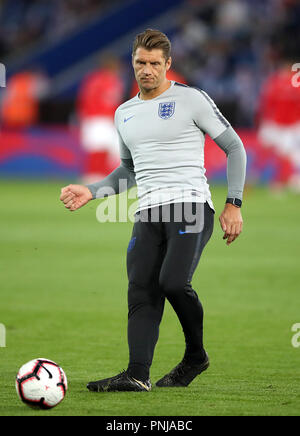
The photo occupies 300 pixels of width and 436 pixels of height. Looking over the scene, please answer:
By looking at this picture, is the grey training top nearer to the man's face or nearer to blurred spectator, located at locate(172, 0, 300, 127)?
the man's face

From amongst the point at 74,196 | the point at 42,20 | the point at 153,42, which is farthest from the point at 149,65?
the point at 42,20

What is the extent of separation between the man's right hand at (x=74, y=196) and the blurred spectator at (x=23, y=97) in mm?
19334

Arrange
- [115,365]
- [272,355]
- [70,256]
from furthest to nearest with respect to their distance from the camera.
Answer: [70,256], [272,355], [115,365]

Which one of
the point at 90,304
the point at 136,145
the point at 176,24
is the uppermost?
the point at 176,24

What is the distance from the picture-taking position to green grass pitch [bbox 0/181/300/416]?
5.27 m

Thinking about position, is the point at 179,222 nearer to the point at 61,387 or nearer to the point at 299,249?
the point at 61,387

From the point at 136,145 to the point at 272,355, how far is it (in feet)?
6.79

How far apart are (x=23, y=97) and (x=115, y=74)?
5999mm

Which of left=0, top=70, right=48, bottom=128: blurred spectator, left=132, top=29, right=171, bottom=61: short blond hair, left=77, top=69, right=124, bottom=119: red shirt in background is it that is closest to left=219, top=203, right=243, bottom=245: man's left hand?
left=132, top=29, right=171, bottom=61: short blond hair

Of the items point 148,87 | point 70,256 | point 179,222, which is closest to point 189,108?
point 148,87

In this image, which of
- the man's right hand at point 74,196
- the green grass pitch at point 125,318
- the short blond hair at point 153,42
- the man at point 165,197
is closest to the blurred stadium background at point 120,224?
the green grass pitch at point 125,318

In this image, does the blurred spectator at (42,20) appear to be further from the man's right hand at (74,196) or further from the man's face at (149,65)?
the man's face at (149,65)

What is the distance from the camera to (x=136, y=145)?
5617 mm

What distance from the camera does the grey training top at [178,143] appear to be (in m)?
5.49
